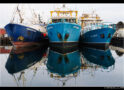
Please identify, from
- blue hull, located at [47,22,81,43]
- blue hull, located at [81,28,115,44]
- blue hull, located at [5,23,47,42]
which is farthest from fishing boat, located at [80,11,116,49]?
blue hull, located at [5,23,47,42]

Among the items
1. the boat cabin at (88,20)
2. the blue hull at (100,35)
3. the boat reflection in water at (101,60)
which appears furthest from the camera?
the boat cabin at (88,20)

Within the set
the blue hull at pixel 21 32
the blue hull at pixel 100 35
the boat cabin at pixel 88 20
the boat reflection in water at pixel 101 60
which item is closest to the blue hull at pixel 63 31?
the boat reflection in water at pixel 101 60

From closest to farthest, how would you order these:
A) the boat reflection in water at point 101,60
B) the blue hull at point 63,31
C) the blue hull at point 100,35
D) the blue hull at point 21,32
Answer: the boat reflection in water at point 101,60 < the blue hull at point 63,31 < the blue hull at point 100,35 < the blue hull at point 21,32

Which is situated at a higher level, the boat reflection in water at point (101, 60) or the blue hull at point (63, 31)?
the blue hull at point (63, 31)

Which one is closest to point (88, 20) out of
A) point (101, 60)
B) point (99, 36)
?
point (99, 36)

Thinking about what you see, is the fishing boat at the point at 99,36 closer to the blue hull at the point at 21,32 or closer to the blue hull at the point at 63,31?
the blue hull at the point at 63,31

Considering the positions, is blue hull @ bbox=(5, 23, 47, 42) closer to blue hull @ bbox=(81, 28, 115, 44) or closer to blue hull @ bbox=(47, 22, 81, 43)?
blue hull @ bbox=(47, 22, 81, 43)

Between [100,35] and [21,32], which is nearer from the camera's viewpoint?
[100,35]

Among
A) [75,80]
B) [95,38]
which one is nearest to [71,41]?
[95,38]

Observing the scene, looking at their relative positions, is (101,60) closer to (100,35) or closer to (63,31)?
(63,31)

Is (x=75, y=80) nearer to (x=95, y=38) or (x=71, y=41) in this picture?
(x=71, y=41)

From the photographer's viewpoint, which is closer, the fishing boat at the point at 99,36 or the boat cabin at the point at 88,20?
the fishing boat at the point at 99,36

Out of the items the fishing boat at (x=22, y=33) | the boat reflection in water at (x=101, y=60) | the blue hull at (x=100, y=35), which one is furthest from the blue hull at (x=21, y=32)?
the boat reflection in water at (x=101, y=60)

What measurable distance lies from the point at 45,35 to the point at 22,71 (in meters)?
20.8
